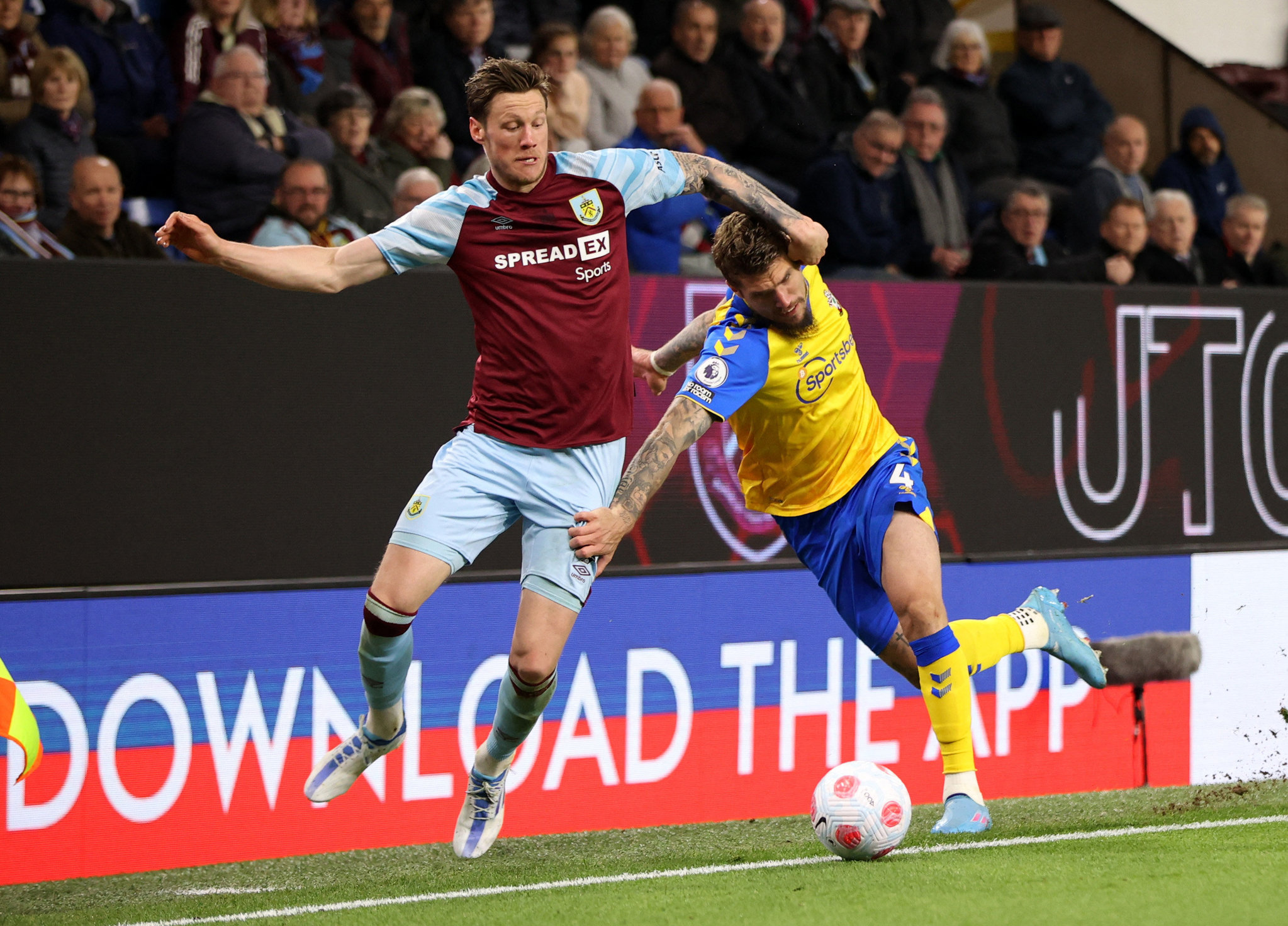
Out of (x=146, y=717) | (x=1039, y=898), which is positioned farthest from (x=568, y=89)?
(x=1039, y=898)

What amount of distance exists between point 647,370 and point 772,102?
359cm

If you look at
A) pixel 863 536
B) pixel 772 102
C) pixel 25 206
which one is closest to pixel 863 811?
pixel 863 536

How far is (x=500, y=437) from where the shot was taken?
15.8ft

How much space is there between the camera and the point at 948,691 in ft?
16.4

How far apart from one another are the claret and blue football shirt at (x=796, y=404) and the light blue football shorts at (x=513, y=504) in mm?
493

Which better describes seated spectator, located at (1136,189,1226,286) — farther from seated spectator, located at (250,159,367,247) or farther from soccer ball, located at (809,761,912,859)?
soccer ball, located at (809,761,912,859)

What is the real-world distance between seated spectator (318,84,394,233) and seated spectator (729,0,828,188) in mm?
2080

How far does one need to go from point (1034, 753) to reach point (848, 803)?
3.17 metres

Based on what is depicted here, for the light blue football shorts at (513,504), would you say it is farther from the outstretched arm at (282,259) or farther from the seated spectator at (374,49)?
the seated spectator at (374,49)

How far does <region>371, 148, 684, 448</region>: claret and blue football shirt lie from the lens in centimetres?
470

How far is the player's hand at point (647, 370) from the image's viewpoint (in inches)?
209

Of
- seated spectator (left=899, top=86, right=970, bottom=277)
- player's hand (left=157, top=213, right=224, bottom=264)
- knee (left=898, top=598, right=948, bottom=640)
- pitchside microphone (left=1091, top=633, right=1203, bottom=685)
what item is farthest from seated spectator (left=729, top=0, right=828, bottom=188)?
player's hand (left=157, top=213, right=224, bottom=264)

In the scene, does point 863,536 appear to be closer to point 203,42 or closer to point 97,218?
point 97,218

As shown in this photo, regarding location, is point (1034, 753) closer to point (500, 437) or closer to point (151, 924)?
point (500, 437)
